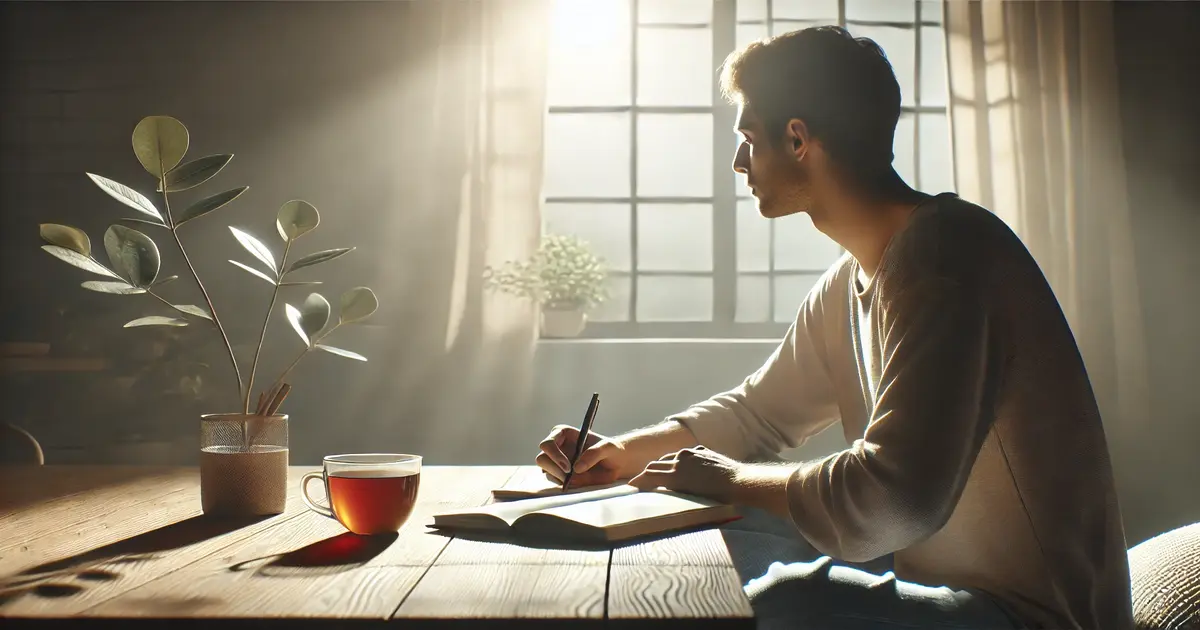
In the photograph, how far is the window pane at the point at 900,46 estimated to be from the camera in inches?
142

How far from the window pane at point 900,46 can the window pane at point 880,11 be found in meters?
0.04

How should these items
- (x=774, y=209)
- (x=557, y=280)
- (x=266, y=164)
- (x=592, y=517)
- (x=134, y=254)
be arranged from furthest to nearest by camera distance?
(x=266, y=164), (x=557, y=280), (x=774, y=209), (x=134, y=254), (x=592, y=517)

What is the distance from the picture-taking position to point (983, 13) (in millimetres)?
3395

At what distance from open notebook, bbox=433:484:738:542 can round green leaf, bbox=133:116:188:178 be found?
0.50 m

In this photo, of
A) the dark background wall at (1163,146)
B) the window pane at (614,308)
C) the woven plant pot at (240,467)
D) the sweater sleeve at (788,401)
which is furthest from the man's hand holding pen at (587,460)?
the dark background wall at (1163,146)

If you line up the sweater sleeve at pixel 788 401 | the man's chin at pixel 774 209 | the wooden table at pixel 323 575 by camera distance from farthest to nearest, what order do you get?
the sweater sleeve at pixel 788 401, the man's chin at pixel 774 209, the wooden table at pixel 323 575

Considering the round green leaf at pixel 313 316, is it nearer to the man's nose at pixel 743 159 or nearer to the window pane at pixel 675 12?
the man's nose at pixel 743 159

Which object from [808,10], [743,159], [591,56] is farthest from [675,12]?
[743,159]

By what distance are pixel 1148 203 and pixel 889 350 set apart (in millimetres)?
2967

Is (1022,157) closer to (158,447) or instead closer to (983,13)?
(983,13)

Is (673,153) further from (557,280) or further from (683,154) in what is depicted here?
(557,280)

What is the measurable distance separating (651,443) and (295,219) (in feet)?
2.16

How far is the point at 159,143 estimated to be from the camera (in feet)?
3.26

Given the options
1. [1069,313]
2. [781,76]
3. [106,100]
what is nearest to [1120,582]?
[781,76]
